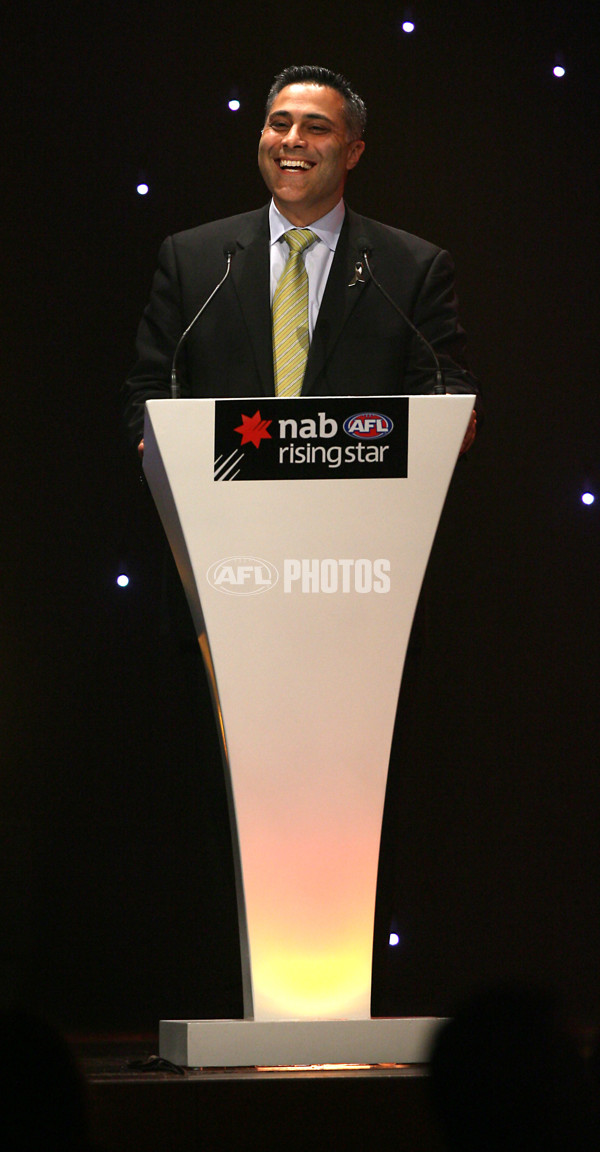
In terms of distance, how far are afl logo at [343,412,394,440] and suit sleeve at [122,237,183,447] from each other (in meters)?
0.52

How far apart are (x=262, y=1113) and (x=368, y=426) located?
0.83 m

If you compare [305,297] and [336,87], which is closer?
[305,297]

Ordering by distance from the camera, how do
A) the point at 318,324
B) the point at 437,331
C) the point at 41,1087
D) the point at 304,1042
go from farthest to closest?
the point at 437,331 → the point at 318,324 → the point at 304,1042 → the point at 41,1087

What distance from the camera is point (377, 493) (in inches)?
66.8

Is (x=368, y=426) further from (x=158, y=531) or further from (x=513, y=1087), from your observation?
(x=158, y=531)

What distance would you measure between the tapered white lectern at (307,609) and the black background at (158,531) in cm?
91

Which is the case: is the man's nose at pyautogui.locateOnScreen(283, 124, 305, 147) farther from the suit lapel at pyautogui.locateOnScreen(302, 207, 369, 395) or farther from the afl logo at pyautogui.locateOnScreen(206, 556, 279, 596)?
the afl logo at pyautogui.locateOnScreen(206, 556, 279, 596)

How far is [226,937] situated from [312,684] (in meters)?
1.09

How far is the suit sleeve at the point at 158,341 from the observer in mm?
2176

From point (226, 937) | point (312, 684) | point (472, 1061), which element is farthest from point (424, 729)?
point (472, 1061)

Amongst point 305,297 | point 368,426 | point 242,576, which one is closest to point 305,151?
point 305,297

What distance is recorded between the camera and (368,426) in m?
1.69

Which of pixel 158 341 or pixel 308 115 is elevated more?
pixel 308 115

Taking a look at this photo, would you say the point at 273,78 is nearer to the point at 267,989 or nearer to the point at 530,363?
the point at 530,363
